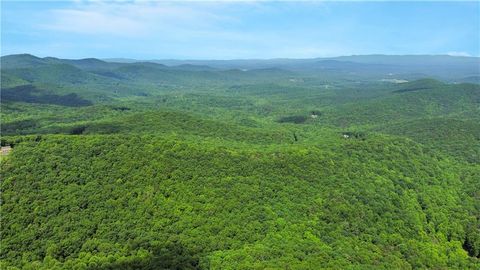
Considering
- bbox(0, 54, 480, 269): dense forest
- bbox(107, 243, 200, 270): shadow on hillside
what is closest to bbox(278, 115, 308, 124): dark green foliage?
bbox(0, 54, 480, 269): dense forest

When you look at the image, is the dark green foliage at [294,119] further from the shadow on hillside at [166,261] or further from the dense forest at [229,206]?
the shadow on hillside at [166,261]

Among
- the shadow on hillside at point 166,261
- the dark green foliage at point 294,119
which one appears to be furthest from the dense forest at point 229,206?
the dark green foliage at point 294,119

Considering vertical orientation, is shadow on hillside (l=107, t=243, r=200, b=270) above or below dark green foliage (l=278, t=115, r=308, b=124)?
below

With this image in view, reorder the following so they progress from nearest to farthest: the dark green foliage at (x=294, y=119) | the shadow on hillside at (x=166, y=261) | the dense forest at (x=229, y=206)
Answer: the shadow on hillside at (x=166, y=261)
the dense forest at (x=229, y=206)
the dark green foliage at (x=294, y=119)

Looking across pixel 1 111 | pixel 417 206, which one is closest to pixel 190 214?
pixel 417 206

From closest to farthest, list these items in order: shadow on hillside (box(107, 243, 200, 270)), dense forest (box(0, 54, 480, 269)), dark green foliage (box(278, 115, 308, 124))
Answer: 1. shadow on hillside (box(107, 243, 200, 270))
2. dense forest (box(0, 54, 480, 269))
3. dark green foliage (box(278, 115, 308, 124))

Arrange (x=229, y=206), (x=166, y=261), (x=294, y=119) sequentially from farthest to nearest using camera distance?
(x=294, y=119) → (x=229, y=206) → (x=166, y=261)

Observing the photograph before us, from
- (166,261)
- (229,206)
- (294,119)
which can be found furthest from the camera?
(294,119)

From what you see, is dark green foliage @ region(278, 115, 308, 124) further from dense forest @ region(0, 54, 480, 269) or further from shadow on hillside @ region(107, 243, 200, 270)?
shadow on hillside @ region(107, 243, 200, 270)

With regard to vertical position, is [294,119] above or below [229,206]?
below

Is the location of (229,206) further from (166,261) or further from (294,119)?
(294,119)

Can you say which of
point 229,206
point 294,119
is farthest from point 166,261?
point 294,119

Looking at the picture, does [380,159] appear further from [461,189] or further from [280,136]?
[280,136]
